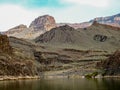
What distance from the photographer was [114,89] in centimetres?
12250

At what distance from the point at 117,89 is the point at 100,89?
705cm

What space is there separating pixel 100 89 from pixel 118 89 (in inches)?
290

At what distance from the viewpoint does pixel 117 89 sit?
122 metres

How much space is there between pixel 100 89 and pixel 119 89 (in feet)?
25.5

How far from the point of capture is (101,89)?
417 feet

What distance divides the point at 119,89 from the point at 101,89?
7.54 m

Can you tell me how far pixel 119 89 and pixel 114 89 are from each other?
1.72 meters

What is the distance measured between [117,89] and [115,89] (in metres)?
0.68

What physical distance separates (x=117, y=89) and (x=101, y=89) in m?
6.82

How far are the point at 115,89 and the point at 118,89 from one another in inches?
40.4

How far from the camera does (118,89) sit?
12225 centimetres

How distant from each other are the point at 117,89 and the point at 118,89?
35 centimetres

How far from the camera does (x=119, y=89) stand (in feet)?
400
